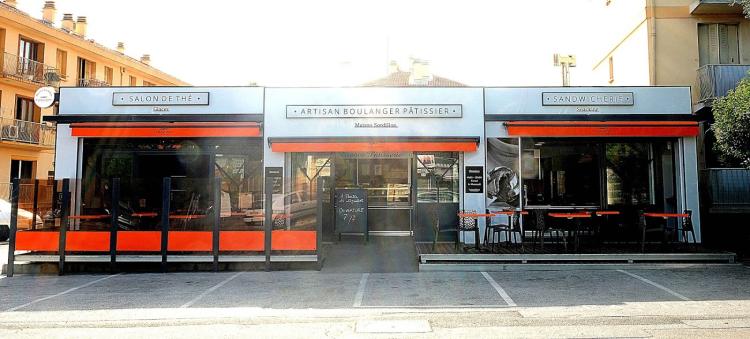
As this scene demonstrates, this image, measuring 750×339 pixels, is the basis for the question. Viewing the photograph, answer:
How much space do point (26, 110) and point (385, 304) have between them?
24.1m

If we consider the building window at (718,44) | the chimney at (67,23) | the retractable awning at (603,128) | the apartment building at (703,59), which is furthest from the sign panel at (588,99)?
the chimney at (67,23)

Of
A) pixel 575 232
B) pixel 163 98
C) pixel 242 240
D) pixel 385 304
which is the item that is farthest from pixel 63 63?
pixel 575 232

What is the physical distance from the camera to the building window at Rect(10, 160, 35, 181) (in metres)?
21.7

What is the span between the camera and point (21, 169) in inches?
872

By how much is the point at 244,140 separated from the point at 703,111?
1168cm

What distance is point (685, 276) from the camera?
8156mm

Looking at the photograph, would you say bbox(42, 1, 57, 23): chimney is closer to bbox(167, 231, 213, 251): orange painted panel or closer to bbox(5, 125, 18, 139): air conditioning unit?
bbox(5, 125, 18, 139): air conditioning unit

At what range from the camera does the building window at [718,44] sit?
12.7m

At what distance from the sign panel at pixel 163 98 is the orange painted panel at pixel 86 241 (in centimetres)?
373

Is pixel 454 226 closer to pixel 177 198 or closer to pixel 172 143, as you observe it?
pixel 177 198

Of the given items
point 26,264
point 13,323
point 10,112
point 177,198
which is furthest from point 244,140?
point 10,112

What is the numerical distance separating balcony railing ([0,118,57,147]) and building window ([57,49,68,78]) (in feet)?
10.6

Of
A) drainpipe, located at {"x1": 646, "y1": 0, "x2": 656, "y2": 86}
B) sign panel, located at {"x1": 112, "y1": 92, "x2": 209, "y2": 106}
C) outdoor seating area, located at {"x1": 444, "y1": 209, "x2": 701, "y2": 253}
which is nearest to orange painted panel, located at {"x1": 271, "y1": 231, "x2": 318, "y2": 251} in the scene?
outdoor seating area, located at {"x1": 444, "y1": 209, "x2": 701, "y2": 253}

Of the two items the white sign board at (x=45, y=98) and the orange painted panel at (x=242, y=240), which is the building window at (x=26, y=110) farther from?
the orange painted panel at (x=242, y=240)
